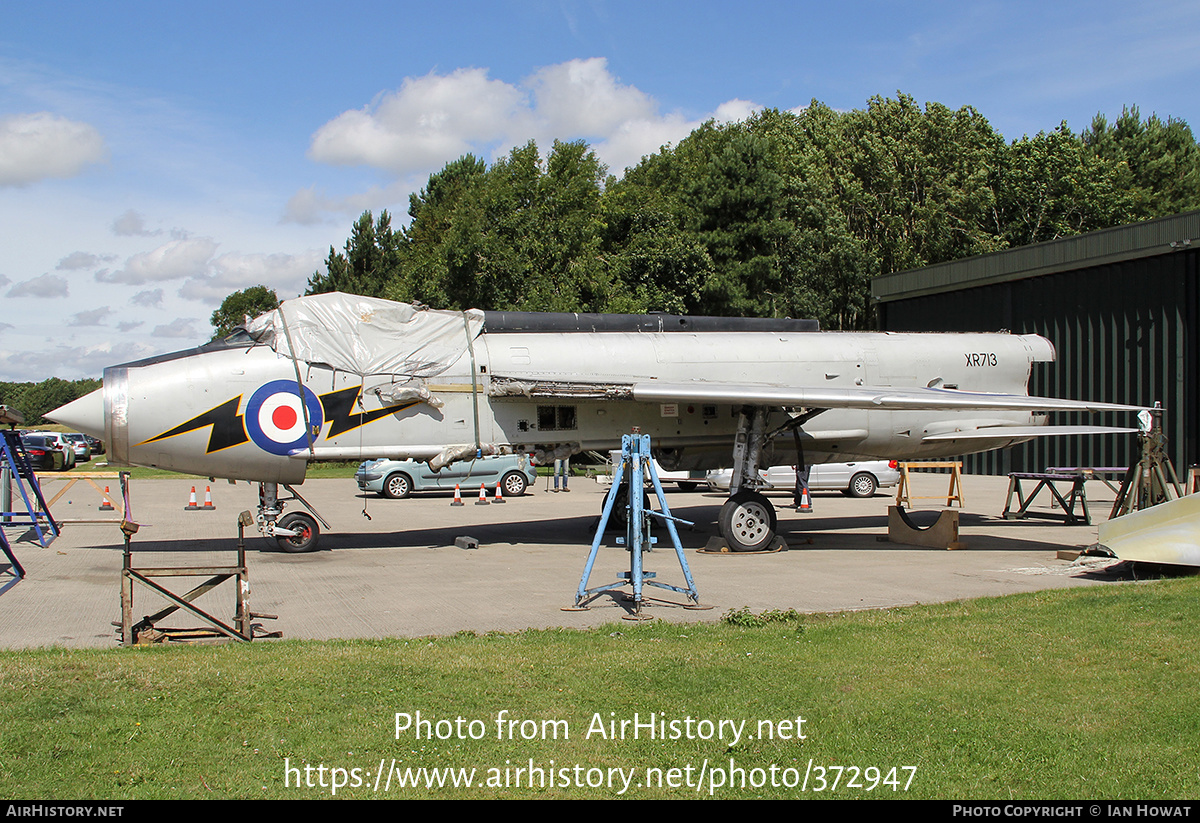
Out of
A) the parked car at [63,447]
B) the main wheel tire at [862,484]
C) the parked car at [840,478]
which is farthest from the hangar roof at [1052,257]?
the parked car at [63,447]

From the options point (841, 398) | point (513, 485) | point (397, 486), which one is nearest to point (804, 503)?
point (513, 485)

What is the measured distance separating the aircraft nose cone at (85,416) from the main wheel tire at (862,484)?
780 inches

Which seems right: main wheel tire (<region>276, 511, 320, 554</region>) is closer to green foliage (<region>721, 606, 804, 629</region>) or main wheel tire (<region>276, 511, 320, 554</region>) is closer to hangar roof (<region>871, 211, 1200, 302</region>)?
green foliage (<region>721, 606, 804, 629</region>)

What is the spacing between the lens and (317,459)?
12.9 m

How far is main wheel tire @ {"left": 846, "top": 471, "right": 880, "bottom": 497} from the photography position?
2620 centimetres

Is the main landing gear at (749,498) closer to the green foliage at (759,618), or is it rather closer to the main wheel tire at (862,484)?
the green foliage at (759,618)

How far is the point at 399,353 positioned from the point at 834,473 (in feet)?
53.3

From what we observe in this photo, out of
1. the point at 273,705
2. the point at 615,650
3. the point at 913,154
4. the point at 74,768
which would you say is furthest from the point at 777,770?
the point at 913,154

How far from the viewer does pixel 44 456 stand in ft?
133

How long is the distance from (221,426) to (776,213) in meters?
39.1

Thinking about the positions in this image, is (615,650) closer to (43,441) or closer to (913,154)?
(43,441)

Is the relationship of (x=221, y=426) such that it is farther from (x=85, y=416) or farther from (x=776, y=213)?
(x=776, y=213)

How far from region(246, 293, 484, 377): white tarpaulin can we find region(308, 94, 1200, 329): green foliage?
2444cm

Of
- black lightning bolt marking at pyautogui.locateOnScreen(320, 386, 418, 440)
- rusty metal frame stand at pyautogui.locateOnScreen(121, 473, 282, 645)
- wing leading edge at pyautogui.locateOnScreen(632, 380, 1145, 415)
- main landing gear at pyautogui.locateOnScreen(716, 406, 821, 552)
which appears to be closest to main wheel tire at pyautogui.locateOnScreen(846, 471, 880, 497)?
main landing gear at pyautogui.locateOnScreen(716, 406, 821, 552)
